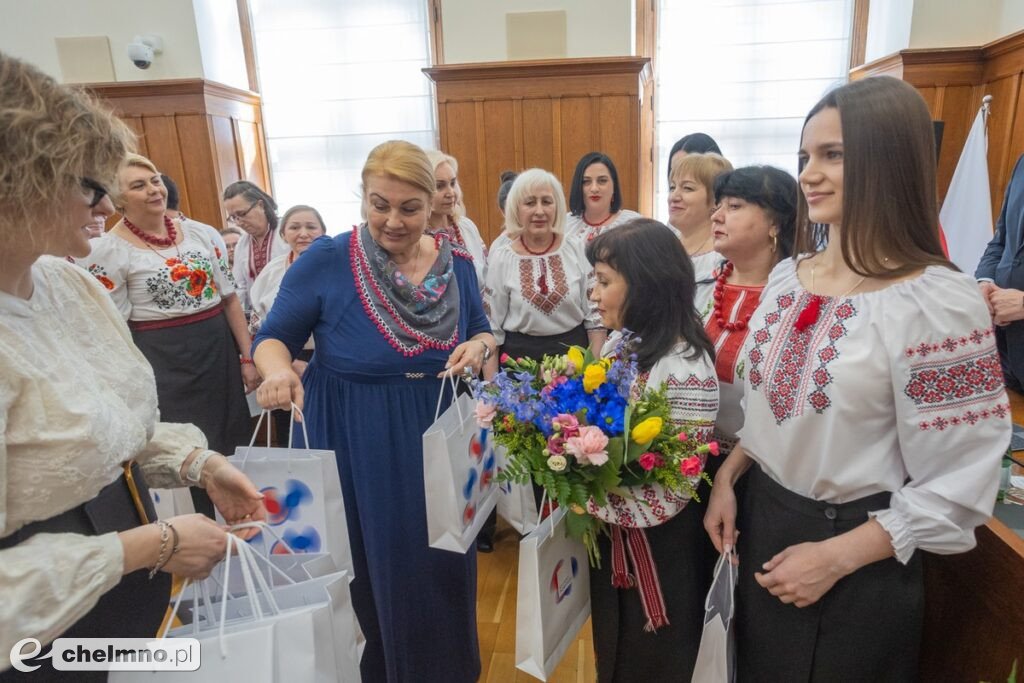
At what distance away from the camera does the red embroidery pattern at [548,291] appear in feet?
8.87

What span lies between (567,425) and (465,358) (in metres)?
0.56

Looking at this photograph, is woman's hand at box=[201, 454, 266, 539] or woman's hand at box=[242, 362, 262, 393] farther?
woman's hand at box=[242, 362, 262, 393]

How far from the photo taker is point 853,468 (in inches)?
39.2

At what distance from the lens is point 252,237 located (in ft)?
11.9

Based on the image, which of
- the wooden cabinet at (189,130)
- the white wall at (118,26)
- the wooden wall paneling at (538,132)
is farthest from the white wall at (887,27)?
the white wall at (118,26)

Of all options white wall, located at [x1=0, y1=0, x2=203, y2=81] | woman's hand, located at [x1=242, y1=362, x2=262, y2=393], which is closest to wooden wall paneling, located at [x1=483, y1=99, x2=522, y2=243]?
white wall, located at [x1=0, y1=0, x2=203, y2=81]

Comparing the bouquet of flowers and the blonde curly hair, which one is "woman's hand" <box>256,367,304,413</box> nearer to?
the bouquet of flowers

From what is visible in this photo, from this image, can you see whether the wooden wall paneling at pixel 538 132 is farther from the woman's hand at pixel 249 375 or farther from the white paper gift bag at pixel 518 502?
the white paper gift bag at pixel 518 502

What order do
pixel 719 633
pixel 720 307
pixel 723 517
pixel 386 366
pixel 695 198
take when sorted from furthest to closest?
1. pixel 695 198
2. pixel 720 307
3. pixel 386 366
4. pixel 723 517
5. pixel 719 633

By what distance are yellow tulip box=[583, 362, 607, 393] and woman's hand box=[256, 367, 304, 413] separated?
698 mm

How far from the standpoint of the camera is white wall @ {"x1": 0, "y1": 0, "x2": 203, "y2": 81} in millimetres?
5176

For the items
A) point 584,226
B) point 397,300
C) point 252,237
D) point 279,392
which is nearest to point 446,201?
point 584,226

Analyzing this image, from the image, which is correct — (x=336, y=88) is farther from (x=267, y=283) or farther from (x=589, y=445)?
(x=589, y=445)

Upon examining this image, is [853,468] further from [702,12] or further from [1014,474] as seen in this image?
[702,12]
